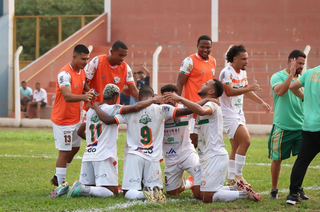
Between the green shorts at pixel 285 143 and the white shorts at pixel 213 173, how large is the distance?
95cm

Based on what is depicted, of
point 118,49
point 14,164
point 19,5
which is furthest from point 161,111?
point 19,5

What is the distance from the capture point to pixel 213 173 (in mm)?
7266

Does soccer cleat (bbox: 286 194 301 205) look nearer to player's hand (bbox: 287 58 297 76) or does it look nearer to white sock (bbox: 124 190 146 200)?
player's hand (bbox: 287 58 297 76)

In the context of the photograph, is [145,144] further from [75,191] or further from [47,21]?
[47,21]

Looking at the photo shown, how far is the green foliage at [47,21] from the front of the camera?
30.0 meters

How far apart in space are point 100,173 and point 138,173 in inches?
22.1

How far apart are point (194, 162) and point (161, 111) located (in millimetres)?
949

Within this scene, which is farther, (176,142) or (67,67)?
(67,67)

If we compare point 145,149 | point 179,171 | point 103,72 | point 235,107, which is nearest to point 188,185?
point 179,171

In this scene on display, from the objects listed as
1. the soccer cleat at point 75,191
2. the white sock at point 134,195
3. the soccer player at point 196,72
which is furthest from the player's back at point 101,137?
the soccer player at point 196,72

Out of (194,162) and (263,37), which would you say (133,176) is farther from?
(263,37)

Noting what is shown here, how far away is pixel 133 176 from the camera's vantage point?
24.4ft

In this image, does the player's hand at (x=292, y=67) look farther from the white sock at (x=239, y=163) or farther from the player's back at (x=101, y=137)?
the player's back at (x=101, y=137)

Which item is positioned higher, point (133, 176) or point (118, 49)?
point (118, 49)
